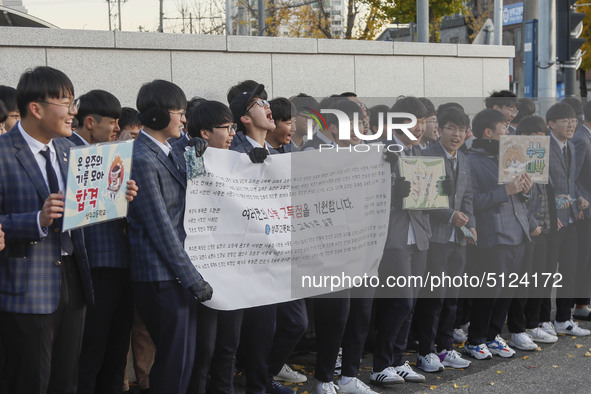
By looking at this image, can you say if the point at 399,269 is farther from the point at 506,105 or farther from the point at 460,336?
the point at 506,105

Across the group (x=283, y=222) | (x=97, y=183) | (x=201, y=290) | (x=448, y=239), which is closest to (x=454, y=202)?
(x=448, y=239)

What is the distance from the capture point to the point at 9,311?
3.61m

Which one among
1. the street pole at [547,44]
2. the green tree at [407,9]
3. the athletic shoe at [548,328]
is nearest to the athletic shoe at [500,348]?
the athletic shoe at [548,328]

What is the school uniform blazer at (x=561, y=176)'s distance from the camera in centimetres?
725

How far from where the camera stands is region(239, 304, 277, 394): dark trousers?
15.9 feet

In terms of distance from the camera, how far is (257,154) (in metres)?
4.80

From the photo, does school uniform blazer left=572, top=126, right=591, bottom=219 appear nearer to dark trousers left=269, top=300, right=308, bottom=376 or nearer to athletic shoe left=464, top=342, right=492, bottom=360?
athletic shoe left=464, top=342, right=492, bottom=360

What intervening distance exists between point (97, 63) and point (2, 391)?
442 centimetres

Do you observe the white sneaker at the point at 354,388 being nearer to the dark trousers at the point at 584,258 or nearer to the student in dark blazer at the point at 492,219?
the student in dark blazer at the point at 492,219

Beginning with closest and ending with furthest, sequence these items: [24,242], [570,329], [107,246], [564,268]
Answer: [24,242] → [107,246] → [570,329] → [564,268]

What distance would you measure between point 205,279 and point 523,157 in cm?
316

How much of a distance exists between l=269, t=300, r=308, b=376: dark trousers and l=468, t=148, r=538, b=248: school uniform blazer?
201 cm

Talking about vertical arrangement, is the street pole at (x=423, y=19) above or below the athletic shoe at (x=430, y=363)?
above

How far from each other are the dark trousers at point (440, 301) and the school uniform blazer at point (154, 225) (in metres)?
2.46
